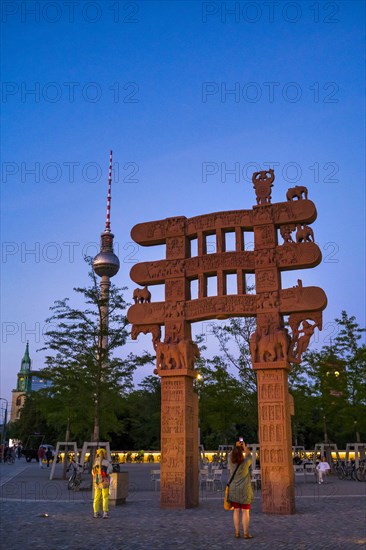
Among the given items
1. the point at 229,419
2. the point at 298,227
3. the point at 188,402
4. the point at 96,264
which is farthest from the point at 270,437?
the point at 96,264

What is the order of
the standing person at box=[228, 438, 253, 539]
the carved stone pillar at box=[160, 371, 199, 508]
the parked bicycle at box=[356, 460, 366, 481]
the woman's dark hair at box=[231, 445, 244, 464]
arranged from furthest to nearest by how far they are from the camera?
the parked bicycle at box=[356, 460, 366, 481], the carved stone pillar at box=[160, 371, 199, 508], the woman's dark hair at box=[231, 445, 244, 464], the standing person at box=[228, 438, 253, 539]

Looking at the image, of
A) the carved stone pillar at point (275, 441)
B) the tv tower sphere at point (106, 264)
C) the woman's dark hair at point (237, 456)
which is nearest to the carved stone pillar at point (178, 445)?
the carved stone pillar at point (275, 441)

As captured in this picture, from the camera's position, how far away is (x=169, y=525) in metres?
12.4

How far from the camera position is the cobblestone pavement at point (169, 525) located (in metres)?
10.1

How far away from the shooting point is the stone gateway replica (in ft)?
49.3

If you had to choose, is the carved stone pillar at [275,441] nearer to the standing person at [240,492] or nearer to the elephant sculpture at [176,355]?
the elephant sculpture at [176,355]

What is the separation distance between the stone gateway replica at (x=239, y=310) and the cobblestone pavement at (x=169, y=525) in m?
1.27

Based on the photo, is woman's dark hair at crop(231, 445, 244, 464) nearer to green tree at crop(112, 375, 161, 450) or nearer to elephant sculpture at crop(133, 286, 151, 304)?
elephant sculpture at crop(133, 286, 151, 304)

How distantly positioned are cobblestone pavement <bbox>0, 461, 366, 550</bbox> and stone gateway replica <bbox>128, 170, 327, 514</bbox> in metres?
1.27

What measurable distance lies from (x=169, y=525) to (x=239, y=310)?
6106 mm

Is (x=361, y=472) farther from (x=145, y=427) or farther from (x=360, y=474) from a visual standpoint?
(x=145, y=427)

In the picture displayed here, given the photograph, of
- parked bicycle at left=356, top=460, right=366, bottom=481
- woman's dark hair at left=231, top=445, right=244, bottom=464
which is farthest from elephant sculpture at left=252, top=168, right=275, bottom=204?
parked bicycle at left=356, top=460, right=366, bottom=481

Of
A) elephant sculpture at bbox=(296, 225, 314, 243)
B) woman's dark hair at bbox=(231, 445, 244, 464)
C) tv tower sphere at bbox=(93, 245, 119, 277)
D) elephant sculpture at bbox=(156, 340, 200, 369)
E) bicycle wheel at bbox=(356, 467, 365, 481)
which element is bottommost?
bicycle wheel at bbox=(356, 467, 365, 481)

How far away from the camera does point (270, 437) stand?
14891 mm
